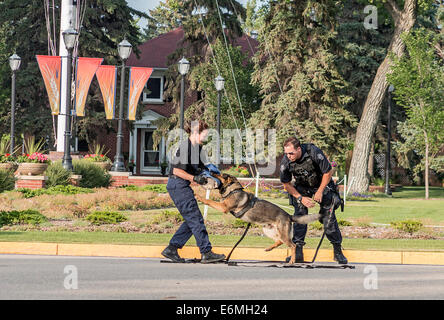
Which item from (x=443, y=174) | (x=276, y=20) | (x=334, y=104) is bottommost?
(x=443, y=174)

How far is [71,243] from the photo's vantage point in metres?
12.0

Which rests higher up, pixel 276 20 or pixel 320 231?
pixel 276 20

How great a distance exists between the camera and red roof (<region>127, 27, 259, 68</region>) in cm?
4516

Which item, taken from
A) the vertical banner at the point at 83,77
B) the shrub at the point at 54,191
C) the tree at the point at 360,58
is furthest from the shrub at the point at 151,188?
the tree at the point at 360,58

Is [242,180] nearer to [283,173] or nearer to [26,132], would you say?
[26,132]

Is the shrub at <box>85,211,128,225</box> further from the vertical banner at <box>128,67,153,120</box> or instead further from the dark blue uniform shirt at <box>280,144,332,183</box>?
A: the vertical banner at <box>128,67,153,120</box>

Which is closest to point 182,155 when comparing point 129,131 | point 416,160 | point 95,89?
point 95,89

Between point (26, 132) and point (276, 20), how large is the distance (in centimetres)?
1582

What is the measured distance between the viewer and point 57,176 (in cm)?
2395

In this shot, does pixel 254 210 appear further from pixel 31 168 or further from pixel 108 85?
pixel 108 85

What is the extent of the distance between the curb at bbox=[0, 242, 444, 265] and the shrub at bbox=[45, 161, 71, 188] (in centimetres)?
1242

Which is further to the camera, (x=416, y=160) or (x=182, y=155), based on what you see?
(x=416, y=160)

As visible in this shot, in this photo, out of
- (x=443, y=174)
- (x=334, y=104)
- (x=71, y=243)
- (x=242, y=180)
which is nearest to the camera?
(x=71, y=243)
